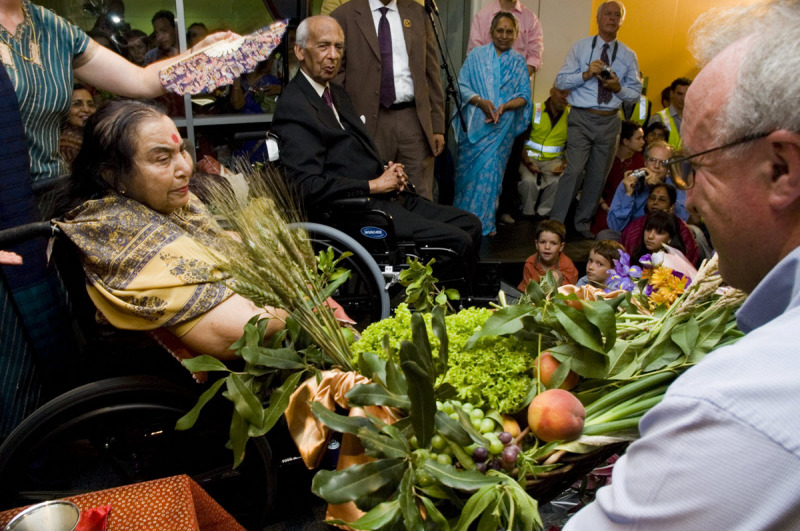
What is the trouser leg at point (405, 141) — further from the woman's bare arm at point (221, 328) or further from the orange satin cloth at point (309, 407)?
the orange satin cloth at point (309, 407)

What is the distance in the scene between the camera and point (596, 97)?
15.5ft

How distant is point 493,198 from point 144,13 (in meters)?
2.60

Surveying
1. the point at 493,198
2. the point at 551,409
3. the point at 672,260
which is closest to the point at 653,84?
the point at 493,198

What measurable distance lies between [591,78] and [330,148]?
Result: 251 cm

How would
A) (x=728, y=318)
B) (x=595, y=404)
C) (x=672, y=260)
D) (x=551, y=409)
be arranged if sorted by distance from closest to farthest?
1. (x=551, y=409)
2. (x=595, y=404)
3. (x=728, y=318)
4. (x=672, y=260)

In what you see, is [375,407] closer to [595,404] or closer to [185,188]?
[595,404]

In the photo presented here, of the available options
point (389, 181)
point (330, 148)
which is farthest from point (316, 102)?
point (389, 181)

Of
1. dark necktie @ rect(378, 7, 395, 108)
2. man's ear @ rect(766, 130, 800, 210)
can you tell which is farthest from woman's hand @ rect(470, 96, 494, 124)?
man's ear @ rect(766, 130, 800, 210)

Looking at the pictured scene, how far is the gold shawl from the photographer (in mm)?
1562

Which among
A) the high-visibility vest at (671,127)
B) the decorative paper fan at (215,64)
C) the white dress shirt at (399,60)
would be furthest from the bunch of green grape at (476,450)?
the high-visibility vest at (671,127)

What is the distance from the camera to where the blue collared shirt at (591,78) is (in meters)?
4.73

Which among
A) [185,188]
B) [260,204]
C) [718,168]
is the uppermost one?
[718,168]

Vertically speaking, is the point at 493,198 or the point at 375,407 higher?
the point at 375,407

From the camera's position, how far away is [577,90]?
479cm
